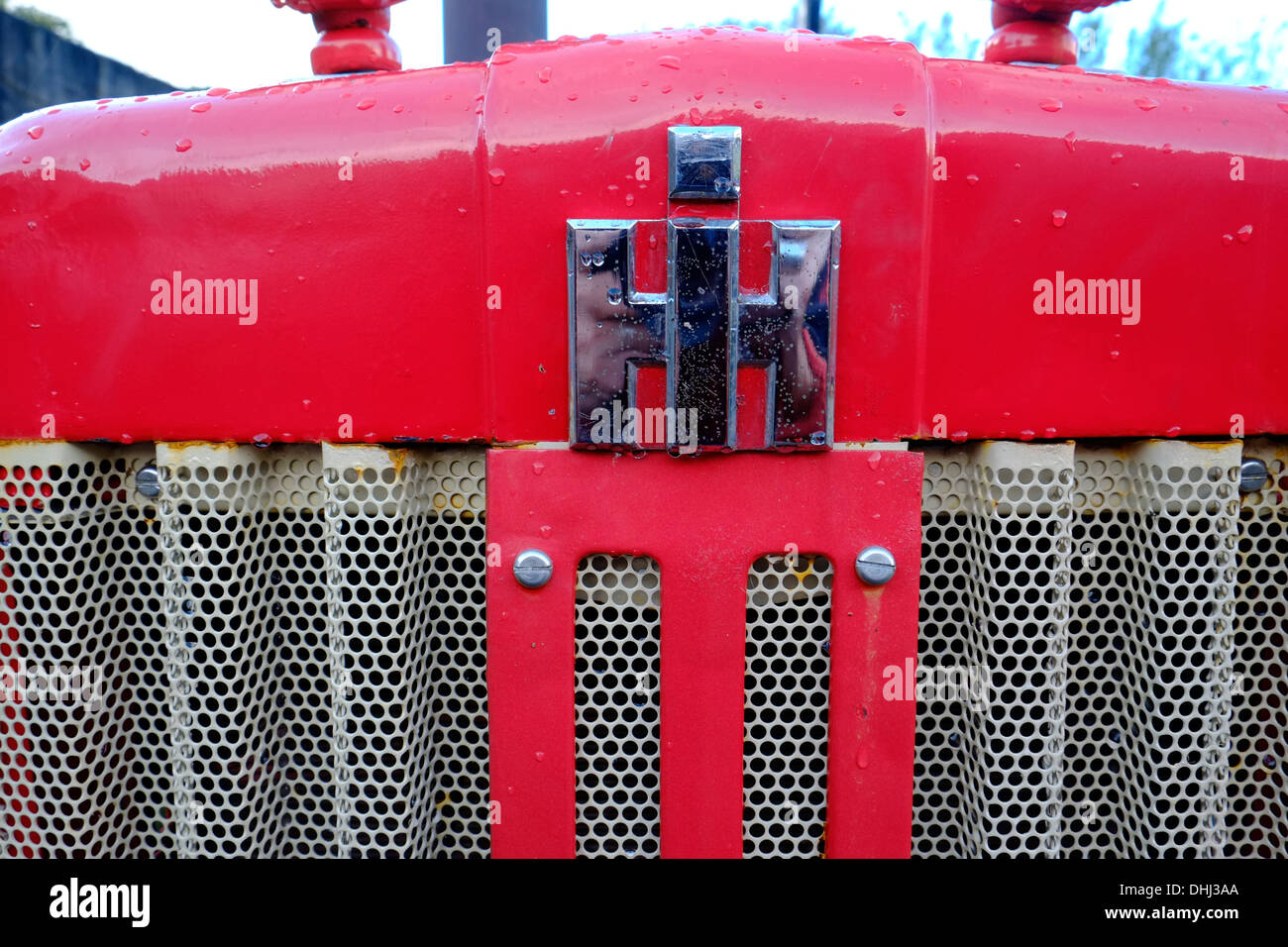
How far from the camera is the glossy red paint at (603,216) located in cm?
125

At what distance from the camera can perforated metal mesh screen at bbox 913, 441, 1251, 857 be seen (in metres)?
1.32

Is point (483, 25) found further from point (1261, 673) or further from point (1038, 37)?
point (1261, 673)

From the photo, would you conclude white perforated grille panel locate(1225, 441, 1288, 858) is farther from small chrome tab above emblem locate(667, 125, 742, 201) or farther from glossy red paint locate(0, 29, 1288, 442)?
small chrome tab above emblem locate(667, 125, 742, 201)

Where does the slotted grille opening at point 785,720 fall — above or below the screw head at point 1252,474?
below

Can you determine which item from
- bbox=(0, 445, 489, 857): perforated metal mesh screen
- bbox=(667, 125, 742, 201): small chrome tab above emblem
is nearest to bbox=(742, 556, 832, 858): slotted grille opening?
bbox=(0, 445, 489, 857): perforated metal mesh screen

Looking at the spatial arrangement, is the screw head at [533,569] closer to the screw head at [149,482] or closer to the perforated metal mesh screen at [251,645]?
the perforated metal mesh screen at [251,645]

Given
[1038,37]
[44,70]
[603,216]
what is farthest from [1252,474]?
[44,70]

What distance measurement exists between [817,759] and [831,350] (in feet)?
2.17

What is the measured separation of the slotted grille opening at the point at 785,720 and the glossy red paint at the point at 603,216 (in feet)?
1.01

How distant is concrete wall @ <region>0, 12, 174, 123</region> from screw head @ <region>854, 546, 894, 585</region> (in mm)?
8996

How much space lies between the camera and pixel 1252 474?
136 cm

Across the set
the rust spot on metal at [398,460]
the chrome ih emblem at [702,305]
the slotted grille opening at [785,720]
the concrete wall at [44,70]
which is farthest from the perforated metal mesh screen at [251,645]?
the concrete wall at [44,70]

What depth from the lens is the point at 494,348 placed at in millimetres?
1275

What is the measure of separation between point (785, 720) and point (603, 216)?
2.79 feet
